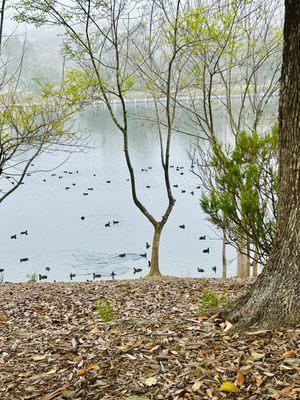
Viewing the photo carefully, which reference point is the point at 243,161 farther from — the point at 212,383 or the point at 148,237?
the point at 148,237

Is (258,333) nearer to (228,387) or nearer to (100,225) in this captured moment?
(228,387)

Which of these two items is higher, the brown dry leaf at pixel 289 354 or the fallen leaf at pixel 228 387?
the brown dry leaf at pixel 289 354

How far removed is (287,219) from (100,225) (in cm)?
2086

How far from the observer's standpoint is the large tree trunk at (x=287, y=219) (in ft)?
11.3

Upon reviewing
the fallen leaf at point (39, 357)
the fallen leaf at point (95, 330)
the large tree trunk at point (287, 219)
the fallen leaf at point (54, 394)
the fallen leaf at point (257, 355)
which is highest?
the large tree trunk at point (287, 219)

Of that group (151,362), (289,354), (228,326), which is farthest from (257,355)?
(151,362)

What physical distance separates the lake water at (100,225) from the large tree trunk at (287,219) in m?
9.93

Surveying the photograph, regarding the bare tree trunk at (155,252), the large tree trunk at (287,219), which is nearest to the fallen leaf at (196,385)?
the large tree trunk at (287,219)

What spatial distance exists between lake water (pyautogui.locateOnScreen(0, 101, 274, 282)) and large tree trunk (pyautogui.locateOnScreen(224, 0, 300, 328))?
9.93 metres

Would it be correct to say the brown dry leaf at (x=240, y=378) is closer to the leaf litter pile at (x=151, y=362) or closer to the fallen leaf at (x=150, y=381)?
the leaf litter pile at (x=151, y=362)

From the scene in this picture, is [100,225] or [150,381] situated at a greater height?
[100,225]

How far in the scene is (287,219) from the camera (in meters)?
3.58

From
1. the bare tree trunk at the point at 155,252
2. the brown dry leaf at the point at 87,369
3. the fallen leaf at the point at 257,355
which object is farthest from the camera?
the bare tree trunk at the point at 155,252

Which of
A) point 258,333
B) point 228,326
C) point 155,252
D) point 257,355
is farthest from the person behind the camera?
point 155,252
